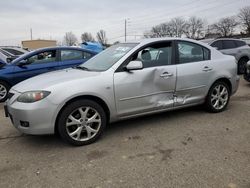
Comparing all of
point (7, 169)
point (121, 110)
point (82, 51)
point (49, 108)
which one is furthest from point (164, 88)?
point (82, 51)

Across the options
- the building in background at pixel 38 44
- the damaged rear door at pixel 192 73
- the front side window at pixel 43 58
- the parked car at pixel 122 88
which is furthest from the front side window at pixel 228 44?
the building in background at pixel 38 44

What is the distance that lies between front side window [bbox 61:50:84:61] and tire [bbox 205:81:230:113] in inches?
166

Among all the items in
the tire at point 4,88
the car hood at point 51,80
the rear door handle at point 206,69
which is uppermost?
the rear door handle at point 206,69

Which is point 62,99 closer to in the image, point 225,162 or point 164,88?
point 164,88

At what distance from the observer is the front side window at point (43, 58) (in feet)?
24.5

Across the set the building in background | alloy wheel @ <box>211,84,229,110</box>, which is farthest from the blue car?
the building in background

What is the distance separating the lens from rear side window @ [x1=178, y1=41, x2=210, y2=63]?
15.8ft

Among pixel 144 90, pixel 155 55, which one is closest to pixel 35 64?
pixel 155 55

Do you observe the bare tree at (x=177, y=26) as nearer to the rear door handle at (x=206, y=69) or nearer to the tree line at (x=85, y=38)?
the tree line at (x=85, y=38)

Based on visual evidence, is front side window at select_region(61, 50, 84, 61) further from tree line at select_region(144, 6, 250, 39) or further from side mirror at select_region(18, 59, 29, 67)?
tree line at select_region(144, 6, 250, 39)

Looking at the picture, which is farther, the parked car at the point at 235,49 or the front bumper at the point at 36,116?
the parked car at the point at 235,49

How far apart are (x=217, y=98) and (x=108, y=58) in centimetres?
228

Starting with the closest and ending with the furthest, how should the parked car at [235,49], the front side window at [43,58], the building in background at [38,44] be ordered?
the front side window at [43,58] < the parked car at [235,49] < the building in background at [38,44]

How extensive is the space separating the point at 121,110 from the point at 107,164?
108 cm
